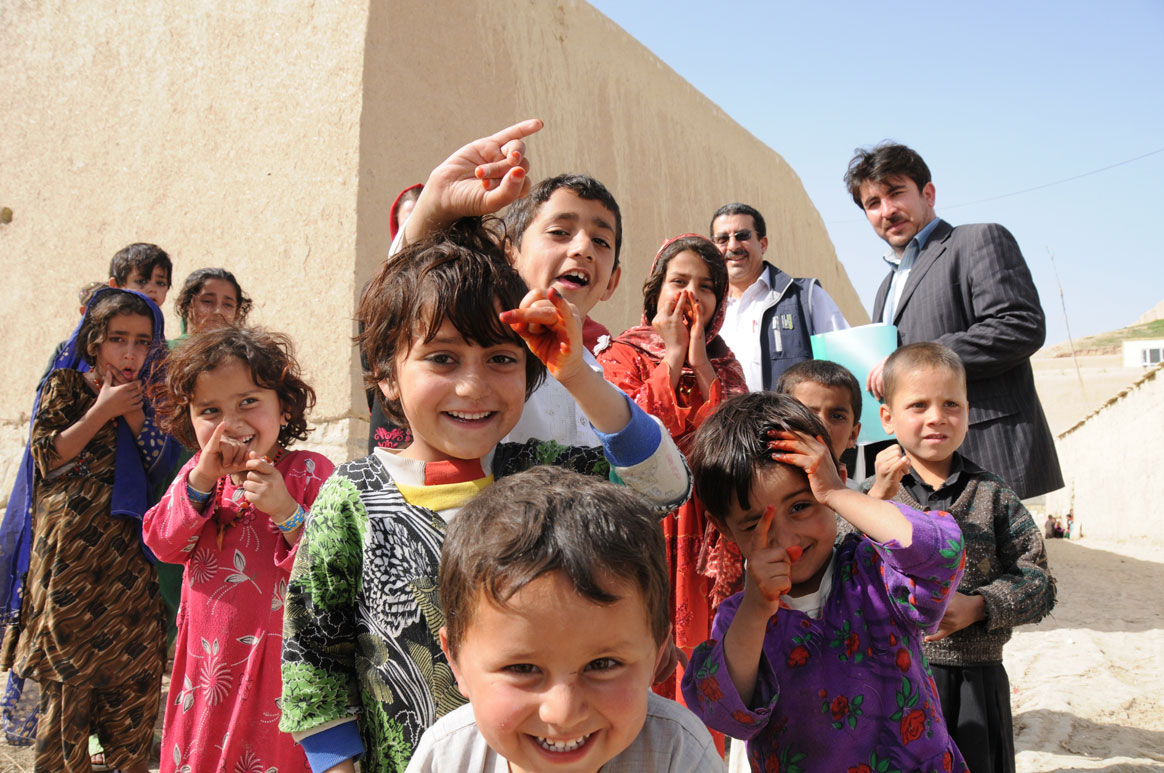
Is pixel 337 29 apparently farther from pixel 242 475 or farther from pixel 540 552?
pixel 540 552

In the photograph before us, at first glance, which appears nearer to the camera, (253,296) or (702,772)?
(702,772)

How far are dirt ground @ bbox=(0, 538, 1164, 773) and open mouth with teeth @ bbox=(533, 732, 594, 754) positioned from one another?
309 cm

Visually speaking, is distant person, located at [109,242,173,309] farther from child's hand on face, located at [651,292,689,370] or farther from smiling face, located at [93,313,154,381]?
child's hand on face, located at [651,292,689,370]

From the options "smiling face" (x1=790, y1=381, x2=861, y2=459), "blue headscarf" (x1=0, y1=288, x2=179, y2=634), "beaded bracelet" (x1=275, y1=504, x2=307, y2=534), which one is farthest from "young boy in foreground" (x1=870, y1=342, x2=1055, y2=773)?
"blue headscarf" (x1=0, y1=288, x2=179, y2=634)

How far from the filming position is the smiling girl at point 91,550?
2982 millimetres

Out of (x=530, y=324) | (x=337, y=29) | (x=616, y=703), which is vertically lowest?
(x=616, y=703)

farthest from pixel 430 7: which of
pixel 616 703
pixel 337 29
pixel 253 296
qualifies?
pixel 616 703

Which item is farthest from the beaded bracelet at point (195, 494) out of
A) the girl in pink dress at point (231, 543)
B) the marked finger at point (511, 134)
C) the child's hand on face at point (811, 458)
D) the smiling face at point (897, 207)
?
the smiling face at point (897, 207)

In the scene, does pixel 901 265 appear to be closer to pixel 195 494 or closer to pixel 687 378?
pixel 687 378

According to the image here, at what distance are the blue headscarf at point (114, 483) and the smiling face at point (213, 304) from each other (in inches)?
23.0

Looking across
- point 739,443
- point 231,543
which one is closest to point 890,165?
point 739,443

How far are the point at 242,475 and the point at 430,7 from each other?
5304 mm

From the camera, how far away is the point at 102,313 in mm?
3189

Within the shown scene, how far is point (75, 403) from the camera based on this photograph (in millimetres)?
3201
